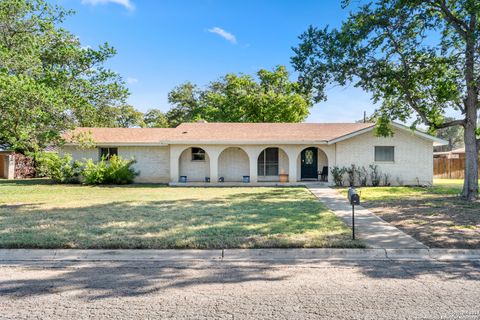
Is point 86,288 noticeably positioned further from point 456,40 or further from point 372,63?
point 456,40

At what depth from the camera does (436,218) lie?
8.62 meters

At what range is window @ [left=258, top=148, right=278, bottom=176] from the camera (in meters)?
20.8

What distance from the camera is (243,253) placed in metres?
5.66

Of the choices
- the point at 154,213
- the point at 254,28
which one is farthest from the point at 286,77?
the point at 154,213

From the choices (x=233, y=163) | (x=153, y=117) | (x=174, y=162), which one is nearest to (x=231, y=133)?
(x=233, y=163)

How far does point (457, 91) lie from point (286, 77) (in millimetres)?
24967

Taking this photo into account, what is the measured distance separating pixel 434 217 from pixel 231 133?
45.0ft

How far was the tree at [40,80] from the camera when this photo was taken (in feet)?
32.1

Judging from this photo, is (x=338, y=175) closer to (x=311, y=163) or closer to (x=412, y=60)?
(x=311, y=163)

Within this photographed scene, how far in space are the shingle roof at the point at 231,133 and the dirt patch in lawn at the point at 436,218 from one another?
7.67m

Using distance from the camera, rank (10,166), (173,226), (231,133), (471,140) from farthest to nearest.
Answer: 1. (10,166)
2. (231,133)
3. (471,140)
4. (173,226)

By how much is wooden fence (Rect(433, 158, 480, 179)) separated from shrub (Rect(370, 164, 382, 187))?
36.7ft

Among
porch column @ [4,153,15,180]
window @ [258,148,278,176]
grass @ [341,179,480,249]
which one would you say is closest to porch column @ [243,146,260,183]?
window @ [258,148,278,176]

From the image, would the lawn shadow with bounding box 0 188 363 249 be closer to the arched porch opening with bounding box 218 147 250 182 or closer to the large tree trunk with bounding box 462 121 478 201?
the large tree trunk with bounding box 462 121 478 201
